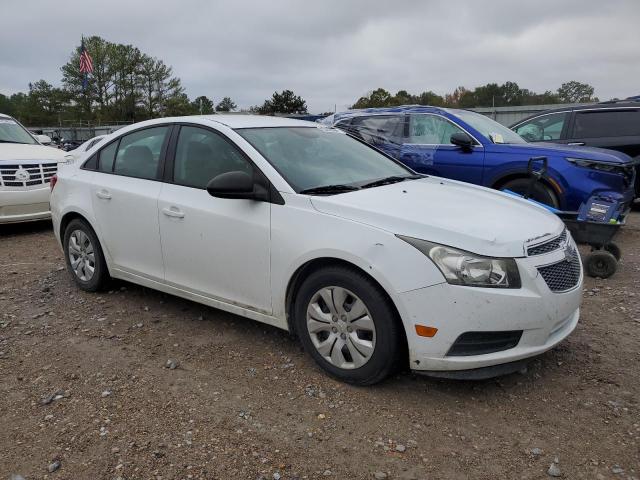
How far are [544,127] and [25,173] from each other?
→ 811 cm

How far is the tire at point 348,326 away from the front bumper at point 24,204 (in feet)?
19.6

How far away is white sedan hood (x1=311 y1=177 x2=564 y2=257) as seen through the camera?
2.83 metres

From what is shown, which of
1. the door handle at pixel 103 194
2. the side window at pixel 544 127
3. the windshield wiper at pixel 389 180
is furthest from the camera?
the side window at pixel 544 127

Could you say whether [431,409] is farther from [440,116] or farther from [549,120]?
[549,120]

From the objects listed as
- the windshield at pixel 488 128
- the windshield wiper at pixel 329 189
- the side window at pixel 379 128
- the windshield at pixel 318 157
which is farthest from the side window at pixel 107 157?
the windshield at pixel 488 128

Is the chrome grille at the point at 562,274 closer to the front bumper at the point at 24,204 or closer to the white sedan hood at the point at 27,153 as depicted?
the front bumper at the point at 24,204

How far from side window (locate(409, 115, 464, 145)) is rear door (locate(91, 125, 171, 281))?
3825 millimetres

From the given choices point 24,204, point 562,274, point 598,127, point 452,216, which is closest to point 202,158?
point 452,216

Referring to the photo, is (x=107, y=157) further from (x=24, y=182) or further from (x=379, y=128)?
(x=379, y=128)

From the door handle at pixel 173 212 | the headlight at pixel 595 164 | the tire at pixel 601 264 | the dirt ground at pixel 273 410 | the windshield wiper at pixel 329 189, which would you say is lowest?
the dirt ground at pixel 273 410

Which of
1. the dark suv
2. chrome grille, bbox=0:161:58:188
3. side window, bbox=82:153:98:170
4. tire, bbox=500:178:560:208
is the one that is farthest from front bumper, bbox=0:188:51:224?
the dark suv

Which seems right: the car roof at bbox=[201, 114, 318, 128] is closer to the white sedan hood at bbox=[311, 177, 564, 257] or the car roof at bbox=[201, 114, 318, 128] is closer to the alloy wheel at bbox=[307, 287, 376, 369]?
the white sedan hood at bbox=[311, 177, 564, 257]

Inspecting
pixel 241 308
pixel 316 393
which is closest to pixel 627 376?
pixel 316 393

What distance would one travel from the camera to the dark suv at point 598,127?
8430mm
